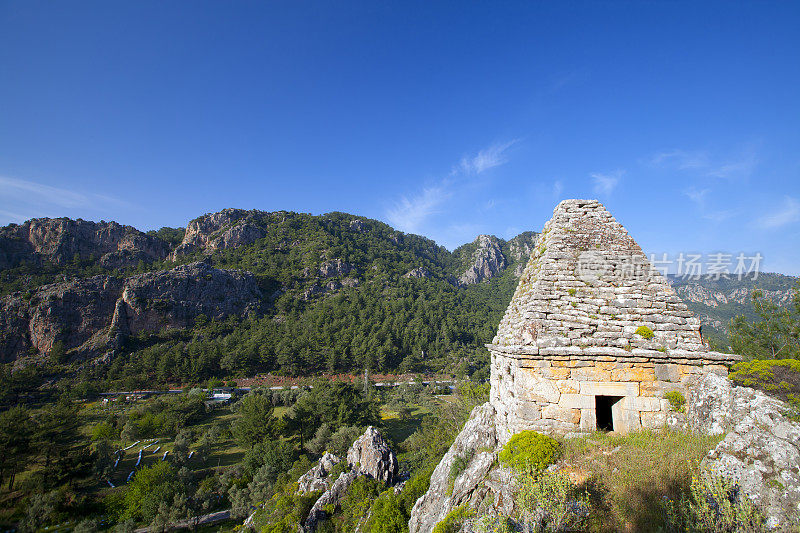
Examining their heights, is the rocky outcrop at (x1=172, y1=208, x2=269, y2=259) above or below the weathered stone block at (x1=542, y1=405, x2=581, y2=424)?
above

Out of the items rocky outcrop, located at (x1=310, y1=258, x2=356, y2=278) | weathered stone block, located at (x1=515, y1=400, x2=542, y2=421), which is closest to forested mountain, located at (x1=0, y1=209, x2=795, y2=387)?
rocky outcrop, located at (x1=310, y1=258, x2=356, y2=278)

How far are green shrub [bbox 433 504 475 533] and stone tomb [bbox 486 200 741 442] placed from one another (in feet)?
5.63

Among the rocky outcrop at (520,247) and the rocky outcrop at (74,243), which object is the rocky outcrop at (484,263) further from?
the rocky outcrop at (74,243)

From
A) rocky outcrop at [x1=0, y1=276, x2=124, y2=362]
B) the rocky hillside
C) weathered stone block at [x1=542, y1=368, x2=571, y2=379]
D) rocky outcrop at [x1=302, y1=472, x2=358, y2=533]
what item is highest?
the rocky hillside

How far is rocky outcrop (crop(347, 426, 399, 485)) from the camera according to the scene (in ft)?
59.0

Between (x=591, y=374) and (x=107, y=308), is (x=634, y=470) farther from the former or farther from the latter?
(x=107, y=308)

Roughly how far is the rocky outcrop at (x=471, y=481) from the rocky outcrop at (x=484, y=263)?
13511 cm

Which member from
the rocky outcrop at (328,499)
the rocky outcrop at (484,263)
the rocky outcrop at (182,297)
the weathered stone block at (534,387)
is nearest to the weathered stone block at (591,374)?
the weathered stone block at (534,387)

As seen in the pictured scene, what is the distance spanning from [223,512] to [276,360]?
45040 millimetres

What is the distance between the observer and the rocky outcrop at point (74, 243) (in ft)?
287

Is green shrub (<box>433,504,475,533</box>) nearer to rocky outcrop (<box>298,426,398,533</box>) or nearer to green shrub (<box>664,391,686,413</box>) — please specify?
green shrub (<box>664,391,686,413</box>)

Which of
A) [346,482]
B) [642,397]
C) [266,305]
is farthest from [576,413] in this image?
[266,305]

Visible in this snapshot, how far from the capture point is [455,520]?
17.6 feet

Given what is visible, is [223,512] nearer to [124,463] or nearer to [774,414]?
[124,463]
